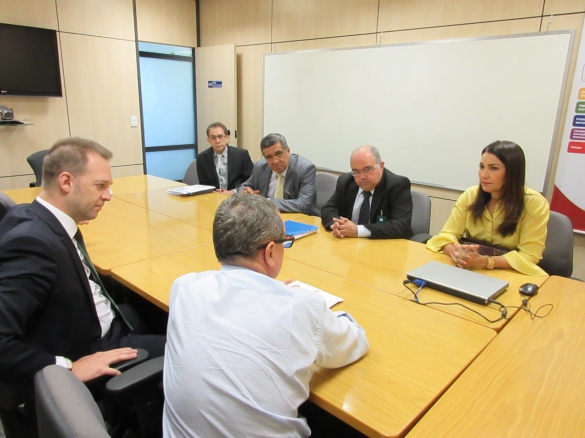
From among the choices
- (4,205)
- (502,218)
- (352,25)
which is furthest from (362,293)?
(352,25)

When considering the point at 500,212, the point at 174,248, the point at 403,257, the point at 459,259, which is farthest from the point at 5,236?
the point at 500,212

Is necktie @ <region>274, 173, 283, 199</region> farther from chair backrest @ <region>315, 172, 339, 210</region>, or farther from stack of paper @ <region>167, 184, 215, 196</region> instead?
stack of paper @ <region>167, 184, 215, 196</region>

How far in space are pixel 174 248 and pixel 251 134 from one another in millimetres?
3615

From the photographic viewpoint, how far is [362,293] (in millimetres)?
1629

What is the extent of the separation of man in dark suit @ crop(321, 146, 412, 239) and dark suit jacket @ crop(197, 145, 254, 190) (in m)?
1.42

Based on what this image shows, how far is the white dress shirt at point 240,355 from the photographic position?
888mm

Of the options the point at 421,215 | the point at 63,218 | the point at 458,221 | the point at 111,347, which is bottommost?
the point at 111,347

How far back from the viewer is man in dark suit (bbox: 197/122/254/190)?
3.91 m

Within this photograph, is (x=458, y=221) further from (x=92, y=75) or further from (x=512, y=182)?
(x=92, y=75)

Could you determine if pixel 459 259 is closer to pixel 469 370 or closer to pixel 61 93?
pixel 469 370

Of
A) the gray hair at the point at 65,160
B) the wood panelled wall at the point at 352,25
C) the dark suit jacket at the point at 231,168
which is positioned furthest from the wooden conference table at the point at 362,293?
the wood panelled wall at the point at 352,25

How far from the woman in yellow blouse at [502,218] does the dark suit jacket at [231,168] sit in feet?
7.39

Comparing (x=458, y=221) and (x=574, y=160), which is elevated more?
(x=574, y=160)

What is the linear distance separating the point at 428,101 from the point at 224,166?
204 cm
